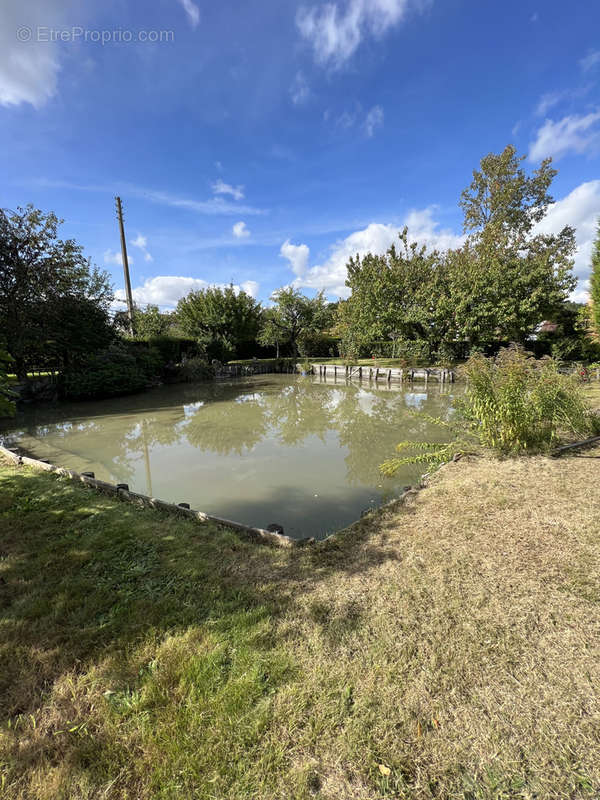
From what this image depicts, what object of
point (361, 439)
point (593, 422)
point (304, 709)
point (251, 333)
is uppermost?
point (251, 333)

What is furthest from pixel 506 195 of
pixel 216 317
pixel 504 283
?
pixel 216 317

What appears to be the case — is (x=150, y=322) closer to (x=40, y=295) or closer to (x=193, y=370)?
(x=193, y=370)

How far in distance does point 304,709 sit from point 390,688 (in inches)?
17.5

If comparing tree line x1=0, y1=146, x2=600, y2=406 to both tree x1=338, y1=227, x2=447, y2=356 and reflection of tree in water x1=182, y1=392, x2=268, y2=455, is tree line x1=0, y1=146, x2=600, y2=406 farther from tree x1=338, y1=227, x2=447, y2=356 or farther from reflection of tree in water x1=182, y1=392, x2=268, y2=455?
reflection of tree in water x1=182, y1=392, x2=268, y2=455

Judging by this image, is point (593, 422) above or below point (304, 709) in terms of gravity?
above

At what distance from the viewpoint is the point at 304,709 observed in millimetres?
1602

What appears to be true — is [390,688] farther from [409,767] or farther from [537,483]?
[537,483]

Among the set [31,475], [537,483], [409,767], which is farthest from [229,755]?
[31,475]

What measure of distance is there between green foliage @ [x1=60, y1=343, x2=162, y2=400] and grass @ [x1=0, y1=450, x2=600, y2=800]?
11550 mm

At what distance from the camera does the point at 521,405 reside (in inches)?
178

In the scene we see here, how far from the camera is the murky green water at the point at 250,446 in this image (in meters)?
4.70

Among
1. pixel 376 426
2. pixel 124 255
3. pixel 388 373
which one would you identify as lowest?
pixel 376 426

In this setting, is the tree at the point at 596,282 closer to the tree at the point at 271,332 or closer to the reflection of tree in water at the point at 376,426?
the reflection of tree in water at the point at 376,426

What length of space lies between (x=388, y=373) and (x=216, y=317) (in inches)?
492
